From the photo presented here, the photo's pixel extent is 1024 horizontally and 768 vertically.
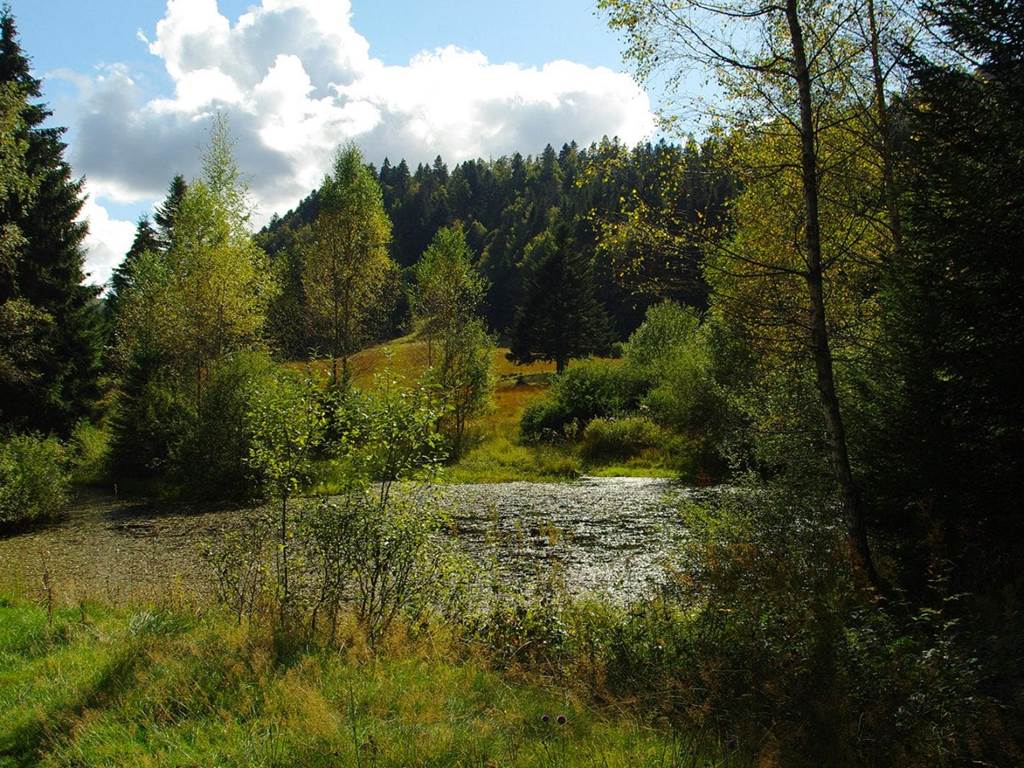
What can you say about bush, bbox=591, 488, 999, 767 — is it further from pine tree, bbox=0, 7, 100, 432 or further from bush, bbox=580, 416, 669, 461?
pine tree, bbox=0, 7, 100, 432

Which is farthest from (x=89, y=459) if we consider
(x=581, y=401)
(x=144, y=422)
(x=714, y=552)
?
(x=714, y=552)

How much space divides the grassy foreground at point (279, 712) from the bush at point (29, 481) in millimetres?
15032

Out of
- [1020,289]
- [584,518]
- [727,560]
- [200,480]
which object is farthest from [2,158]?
[1020,289]

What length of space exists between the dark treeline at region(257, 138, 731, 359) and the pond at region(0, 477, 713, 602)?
444 cm

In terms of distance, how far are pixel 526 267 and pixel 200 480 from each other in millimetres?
77249

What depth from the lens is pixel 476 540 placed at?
1675 centimetres

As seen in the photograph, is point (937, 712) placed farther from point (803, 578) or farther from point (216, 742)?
point (216, 742)

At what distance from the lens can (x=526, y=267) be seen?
9756cm

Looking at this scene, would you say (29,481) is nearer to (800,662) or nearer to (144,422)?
(144,422)

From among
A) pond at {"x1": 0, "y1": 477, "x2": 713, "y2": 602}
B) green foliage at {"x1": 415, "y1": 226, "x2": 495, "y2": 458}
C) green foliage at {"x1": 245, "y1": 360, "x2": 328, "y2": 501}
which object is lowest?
pond at {"x1": 0, "y1": 477, "x2": 713, "y2": 602}

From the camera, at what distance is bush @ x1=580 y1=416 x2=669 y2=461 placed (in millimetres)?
31047

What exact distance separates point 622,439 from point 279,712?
27312 mm

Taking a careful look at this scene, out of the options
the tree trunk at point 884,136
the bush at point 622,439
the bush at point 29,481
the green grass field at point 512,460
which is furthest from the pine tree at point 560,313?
the tree trunk at point 884,136

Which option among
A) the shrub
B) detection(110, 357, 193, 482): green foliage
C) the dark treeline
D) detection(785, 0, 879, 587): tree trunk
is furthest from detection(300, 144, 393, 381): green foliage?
detection(785, 0, 879, 587): tree trunk
